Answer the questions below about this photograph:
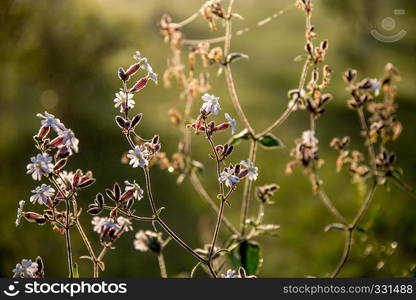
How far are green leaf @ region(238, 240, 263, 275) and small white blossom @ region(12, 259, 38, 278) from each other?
838mm

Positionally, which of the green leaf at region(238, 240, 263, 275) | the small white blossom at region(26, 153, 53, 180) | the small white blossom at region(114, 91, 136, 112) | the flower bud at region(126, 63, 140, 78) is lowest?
the green leaf at region(238, 240, 263, 275)

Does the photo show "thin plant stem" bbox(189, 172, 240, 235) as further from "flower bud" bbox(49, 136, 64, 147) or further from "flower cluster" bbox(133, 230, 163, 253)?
"flower bud" bbox(49, 136, 64, 147)

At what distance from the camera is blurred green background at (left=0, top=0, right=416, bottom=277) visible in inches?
193

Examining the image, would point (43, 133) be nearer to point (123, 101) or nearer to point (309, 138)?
point (123, 101)

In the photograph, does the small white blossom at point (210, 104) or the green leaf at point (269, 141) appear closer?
the small white blossom at point (210, 104)

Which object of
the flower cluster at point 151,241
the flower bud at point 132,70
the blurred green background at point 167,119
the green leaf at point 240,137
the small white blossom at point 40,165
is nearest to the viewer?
the small white blossom at point 40,165

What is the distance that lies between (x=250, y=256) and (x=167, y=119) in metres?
8.28

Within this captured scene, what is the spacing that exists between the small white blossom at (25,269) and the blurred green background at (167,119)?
1488mm

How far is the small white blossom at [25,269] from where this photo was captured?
172 centimetres

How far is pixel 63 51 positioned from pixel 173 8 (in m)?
7.43

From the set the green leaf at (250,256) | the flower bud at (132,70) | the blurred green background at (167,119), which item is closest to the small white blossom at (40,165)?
the flower bud at (132,70)

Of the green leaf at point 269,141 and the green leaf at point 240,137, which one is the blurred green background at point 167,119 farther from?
the green leaf at point 240,137

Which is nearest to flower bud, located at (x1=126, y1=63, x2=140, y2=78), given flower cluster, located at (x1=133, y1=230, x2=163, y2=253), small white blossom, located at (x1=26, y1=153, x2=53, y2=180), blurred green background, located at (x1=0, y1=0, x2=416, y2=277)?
small white blossom, located at (x1=26, y1=153, x2=53, y2=180)

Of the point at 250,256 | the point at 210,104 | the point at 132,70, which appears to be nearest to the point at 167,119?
the point at 250,256
